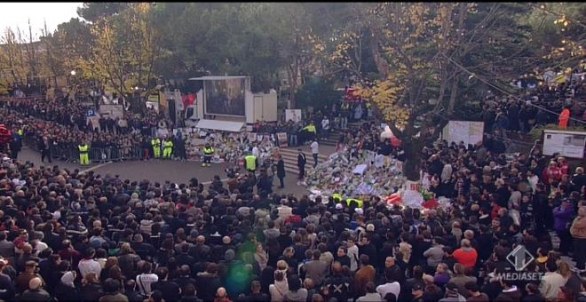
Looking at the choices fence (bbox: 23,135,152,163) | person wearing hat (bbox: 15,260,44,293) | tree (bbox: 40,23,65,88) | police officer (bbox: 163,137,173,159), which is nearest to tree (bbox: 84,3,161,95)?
tree (bbox: 40,23,65,88)

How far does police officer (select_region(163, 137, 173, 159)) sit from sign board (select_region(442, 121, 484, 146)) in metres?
12.9

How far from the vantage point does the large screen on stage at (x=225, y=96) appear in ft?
97.2

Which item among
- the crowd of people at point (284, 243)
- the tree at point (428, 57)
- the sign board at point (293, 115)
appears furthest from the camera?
the sign board at point (293, 115)

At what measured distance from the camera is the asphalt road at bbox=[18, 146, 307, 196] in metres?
22.2

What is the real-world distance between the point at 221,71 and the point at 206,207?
19363mm

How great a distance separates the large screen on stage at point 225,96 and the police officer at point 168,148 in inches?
186

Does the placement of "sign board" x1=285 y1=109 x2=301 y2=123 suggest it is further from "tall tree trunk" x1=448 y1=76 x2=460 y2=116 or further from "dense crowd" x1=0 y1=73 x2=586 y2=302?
"dense crowd" x1=0 y1=73 x2=586 y2=302

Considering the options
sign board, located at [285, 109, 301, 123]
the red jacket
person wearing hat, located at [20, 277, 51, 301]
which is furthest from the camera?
sign board, located at [285, 109, 301, 123]

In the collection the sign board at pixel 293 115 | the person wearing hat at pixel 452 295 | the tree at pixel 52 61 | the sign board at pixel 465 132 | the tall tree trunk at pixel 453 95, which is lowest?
the person wearing hat at pixel 452 295

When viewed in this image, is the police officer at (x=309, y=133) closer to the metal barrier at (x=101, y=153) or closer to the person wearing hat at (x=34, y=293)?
the metal barrier at (x=101, y=153)

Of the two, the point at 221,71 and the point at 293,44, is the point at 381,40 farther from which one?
the point at 221,71

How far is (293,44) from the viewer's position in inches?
1142

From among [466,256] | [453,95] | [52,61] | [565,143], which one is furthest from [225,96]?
[466,256]

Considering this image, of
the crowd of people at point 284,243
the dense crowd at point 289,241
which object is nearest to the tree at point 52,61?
the dense crowd at point 289,241
